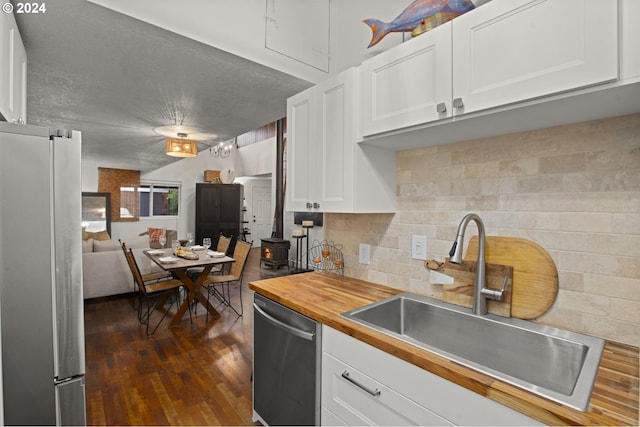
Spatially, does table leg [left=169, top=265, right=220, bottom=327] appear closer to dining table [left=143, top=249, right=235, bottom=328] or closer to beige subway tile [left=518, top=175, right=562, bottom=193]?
dining table [left=143, top=249, right=235, bottom=328]

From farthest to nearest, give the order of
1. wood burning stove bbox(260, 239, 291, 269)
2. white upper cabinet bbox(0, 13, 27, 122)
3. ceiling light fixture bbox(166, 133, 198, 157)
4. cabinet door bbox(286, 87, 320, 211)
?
wood burning stove bbox(260, 239, 291, 269) → ceiling light fixture bbox(166, 133, 198, 157) → cabinet door bbox(286, 87, 320, 211) → white upper cabinet bbox(0, 13, 27, 122)

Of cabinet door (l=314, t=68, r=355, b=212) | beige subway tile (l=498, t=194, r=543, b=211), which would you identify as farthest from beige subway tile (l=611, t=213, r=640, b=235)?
cabinet door (l=314, t=68, r=355, b=212)

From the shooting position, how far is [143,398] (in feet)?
7.11

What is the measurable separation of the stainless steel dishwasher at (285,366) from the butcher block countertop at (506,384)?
86mm

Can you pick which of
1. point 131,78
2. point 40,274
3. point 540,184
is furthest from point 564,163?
point 131,78

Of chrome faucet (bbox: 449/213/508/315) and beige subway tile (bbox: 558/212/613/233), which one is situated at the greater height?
beige subway tile (bbox: 558/212/613/233)

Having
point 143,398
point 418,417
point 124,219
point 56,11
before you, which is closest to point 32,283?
point 56,11

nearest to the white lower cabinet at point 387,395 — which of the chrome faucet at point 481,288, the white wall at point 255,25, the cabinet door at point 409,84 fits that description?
the chrome faucet at point 481,288

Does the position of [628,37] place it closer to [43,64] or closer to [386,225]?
[386,225]

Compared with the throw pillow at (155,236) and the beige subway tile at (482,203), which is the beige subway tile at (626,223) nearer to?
the beige subway tile at (482,203)

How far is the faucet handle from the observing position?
1.33m

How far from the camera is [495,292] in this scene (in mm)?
1343

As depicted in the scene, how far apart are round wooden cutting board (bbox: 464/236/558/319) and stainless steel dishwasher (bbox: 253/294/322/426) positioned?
0.89 meters

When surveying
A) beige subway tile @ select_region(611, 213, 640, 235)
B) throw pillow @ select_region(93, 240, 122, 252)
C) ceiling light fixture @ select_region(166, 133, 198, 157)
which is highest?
ceiling light fixture @ select_region(166, 133, 198, 157)
